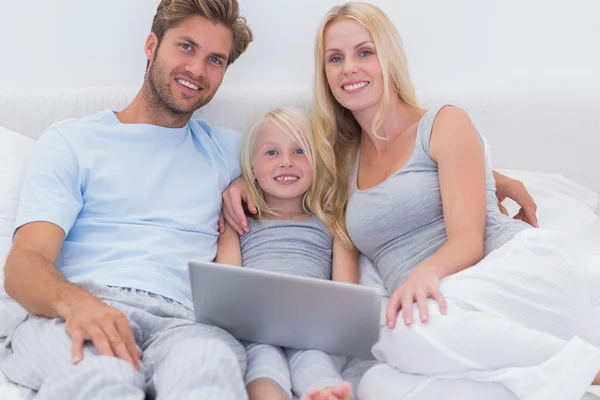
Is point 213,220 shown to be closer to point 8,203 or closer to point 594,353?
point 8,203

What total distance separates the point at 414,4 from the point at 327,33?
1.64 feet

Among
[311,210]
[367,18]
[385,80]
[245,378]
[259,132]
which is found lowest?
[245,378]

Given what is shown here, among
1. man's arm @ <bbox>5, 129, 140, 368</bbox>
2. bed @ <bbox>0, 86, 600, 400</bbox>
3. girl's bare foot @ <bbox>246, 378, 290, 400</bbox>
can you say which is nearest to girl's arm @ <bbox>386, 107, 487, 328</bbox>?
girl's bare foot @ <bbox>246, 378, 290, 400</bbox>

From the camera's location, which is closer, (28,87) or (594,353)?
(594,353)

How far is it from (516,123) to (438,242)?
0.66m

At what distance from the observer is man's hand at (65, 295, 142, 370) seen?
3.94 feet

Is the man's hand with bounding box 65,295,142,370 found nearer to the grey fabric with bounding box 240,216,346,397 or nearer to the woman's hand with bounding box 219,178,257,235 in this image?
the grey fabric with bounding box 240,216,346,397

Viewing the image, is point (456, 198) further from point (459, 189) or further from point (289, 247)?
point (289, 247)

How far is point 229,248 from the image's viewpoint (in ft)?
5.43

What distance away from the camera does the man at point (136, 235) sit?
1.20 metres

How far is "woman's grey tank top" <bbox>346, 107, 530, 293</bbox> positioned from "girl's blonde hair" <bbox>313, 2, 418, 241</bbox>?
11 centimetres

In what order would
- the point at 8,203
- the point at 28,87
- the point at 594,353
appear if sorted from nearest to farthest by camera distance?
the point at 594,353
the point at 8,203
the point at 28,87

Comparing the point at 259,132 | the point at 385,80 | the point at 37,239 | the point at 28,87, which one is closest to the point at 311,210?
the point at 259,132

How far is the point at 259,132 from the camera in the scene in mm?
1770
